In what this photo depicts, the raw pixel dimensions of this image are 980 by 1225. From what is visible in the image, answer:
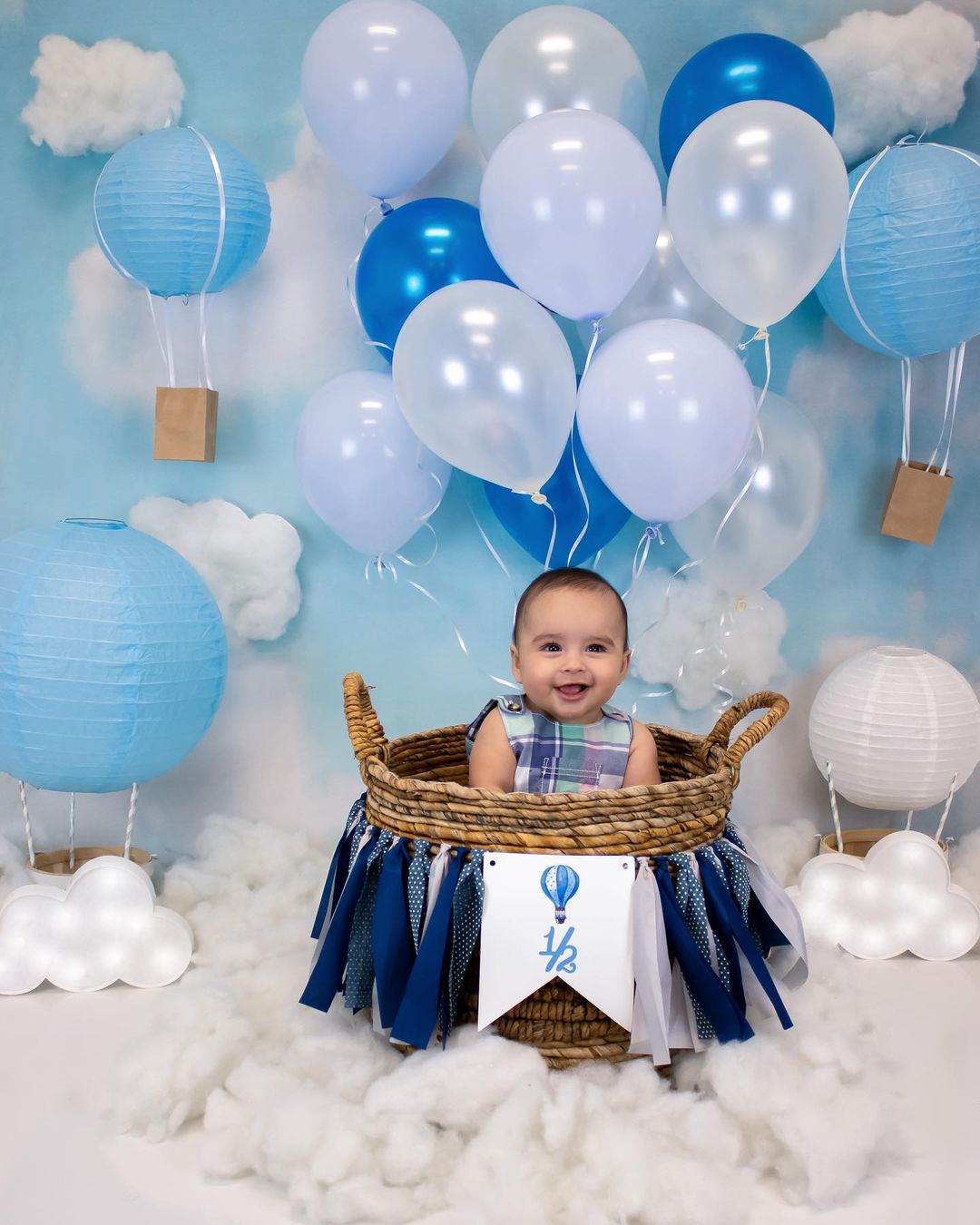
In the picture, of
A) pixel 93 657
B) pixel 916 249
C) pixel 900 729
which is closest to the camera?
pixel 93 657

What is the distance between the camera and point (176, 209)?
7.02 ft

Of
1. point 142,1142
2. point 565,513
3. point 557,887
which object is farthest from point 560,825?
point 565,513

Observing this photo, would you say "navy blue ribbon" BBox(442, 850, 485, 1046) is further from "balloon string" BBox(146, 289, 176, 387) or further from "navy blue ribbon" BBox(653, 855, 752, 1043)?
"balloon string" BBox(146, 289, 176, 387)

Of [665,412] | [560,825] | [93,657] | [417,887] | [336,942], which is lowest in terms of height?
[336,942]

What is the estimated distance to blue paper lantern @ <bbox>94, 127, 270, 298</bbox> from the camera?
2141mm

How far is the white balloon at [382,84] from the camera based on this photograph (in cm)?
202

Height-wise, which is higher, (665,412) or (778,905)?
(665,412)

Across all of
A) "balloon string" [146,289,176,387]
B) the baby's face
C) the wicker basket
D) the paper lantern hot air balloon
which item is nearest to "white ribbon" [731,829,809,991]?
the wicker basket

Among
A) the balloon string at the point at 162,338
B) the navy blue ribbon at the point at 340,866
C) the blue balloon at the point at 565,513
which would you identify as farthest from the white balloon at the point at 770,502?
the balloon string at the point at 162,338

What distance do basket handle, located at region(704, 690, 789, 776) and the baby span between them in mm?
137

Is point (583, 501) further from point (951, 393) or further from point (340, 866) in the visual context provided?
point (951, 393)

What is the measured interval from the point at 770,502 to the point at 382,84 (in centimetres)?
99

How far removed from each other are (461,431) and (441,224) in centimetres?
48

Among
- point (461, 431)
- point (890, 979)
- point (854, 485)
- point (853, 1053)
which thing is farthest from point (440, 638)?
point (853, 1053)
